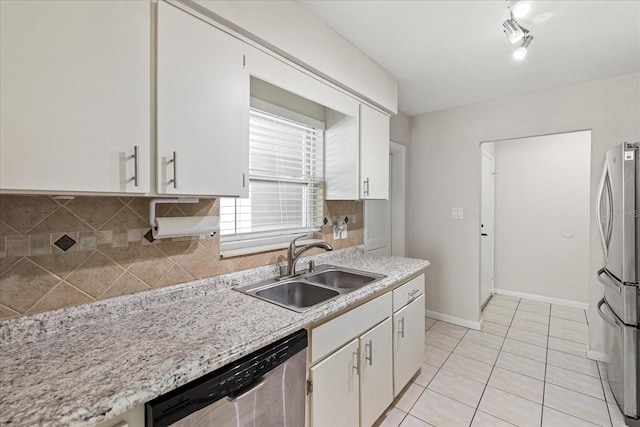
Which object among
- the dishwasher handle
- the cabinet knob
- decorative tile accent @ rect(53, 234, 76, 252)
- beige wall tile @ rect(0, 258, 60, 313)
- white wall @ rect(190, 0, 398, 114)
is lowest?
the dishwasher handle

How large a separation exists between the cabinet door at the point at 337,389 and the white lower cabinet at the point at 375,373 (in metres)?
0.06

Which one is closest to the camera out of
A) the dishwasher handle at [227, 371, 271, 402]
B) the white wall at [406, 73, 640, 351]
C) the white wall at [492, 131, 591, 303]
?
the dishwasher handle at [227, 371, 271, 402]

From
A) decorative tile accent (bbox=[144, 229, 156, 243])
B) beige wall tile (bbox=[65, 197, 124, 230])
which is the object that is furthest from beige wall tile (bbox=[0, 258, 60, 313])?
decorative tile accent (bbox=[144, 229, 156, 243])

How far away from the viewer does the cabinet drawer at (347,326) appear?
4.23 ft

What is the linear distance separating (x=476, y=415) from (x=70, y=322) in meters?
2.30

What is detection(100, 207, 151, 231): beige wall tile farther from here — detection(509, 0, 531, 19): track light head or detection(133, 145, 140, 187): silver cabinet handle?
detection(509, 0, 531, 19): track light head

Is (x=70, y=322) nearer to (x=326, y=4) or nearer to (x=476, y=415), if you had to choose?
(x=326, y=4)

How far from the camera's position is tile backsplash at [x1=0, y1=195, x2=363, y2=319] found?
3.23 ft

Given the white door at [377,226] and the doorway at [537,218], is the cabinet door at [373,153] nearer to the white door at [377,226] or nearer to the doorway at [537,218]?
the white door at [377,226]

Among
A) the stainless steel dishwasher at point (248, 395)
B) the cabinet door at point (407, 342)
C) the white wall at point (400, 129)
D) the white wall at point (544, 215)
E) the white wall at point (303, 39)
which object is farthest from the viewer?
the white wall at point (544, 215)

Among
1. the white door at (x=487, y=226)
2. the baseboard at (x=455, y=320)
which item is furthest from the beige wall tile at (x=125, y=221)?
the white door at (x=487, y=226)

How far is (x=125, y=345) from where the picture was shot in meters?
0.95

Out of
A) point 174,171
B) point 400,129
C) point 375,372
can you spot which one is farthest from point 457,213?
point 174,171

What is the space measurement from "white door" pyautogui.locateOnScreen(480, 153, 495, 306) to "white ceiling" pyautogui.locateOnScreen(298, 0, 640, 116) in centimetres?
133
